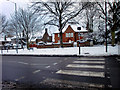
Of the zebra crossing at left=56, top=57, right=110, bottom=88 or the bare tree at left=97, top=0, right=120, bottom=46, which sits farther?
the bare tree at left=97, top=0, right=120, bottom=46

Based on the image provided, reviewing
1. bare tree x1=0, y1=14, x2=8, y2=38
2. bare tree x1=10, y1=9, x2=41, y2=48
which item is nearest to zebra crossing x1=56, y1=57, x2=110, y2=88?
bare tree x1=10, y1=9, x2=41, y2=48

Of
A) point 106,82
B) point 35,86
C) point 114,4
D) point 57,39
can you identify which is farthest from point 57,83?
point 57,39

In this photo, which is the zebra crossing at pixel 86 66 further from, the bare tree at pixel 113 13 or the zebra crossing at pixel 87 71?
the bare tree at pixel 113 13

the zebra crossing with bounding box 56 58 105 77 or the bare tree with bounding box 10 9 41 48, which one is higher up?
the bare tree with bounding box 10 9 41 48

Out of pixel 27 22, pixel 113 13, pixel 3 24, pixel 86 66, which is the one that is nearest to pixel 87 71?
pixel 86 66

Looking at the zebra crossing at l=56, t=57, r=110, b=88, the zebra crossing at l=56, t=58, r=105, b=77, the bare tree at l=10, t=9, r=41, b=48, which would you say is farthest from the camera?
the bare tree at l=10, t=9, r=41, b=48

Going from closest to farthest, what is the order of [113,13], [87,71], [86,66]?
[87,71] < [86,66] < [113,13]

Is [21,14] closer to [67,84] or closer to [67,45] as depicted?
[67,45]

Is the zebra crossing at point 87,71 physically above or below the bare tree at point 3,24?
below

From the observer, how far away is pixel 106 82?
458cm

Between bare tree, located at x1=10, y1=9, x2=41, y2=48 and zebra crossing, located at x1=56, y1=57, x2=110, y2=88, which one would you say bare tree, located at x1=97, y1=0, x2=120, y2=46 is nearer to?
bare tree, located at x1=10, y1=9, x2=41, y2=48

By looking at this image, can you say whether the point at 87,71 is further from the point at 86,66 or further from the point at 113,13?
the point at 113,13

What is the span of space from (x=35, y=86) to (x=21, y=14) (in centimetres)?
2746

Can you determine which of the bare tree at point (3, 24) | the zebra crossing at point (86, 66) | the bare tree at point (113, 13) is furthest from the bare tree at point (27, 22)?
the zebra crossing at point (86, 66)
